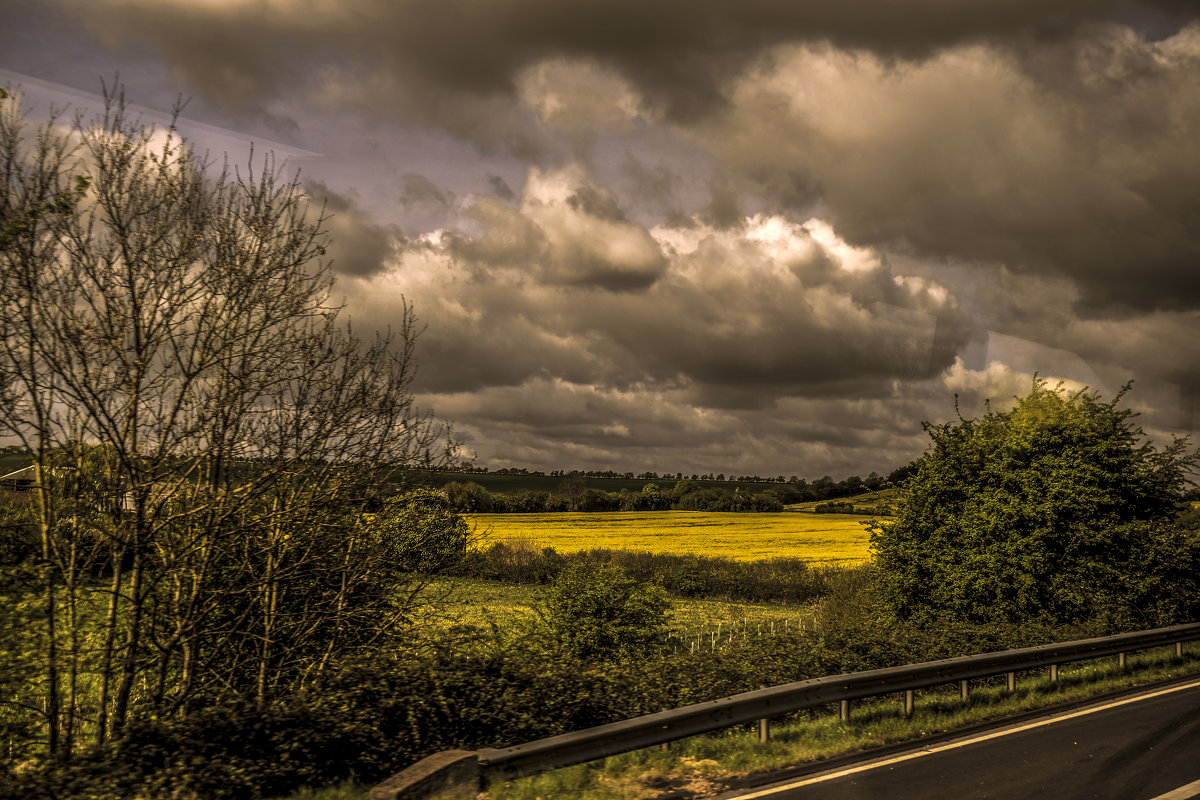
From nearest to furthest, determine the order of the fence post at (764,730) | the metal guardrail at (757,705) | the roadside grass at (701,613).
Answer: the metal guardrail at (757,705) → the fence post at (764,730) → the roadside grass at (701,613)

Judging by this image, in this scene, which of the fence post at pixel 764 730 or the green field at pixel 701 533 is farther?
A: the green field at pixel 701 533

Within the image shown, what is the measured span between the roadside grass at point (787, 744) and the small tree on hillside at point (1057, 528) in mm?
6427

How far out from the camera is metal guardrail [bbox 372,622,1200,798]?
20.9 ft

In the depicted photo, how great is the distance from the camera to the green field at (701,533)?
183ft

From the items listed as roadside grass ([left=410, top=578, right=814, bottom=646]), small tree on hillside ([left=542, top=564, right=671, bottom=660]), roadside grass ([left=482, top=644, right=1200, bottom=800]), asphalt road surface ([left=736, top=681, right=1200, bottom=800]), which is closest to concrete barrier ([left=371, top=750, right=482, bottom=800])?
roadside grass ([left=482, top=644, right=1200, bottom=800])

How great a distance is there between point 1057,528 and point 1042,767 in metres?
13.8

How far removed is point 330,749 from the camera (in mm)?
6797

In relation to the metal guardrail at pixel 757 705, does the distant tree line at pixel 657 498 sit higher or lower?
lower

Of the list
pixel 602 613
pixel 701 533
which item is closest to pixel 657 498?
pixel 701 533

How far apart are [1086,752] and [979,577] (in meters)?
12.8

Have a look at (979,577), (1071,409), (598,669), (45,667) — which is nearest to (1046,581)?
(979,577)

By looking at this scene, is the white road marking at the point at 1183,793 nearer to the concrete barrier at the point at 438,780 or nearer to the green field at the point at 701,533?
the concrete barrier at the point at 438,780

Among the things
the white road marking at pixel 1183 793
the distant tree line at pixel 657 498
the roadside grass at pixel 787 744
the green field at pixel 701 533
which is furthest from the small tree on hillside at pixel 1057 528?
the distant tree line at pixel 657 498

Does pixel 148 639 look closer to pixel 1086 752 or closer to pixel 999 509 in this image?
pixel 1086 752
